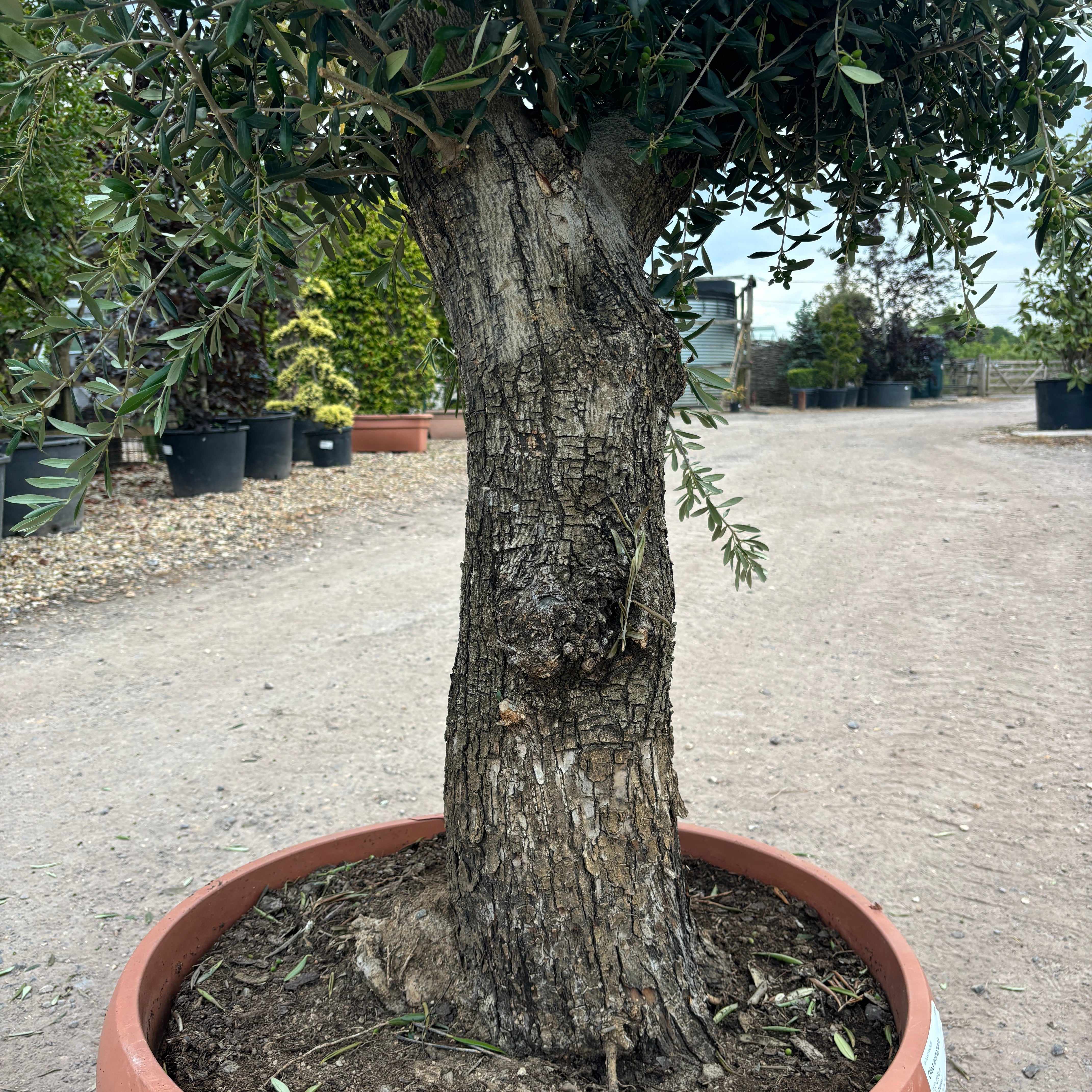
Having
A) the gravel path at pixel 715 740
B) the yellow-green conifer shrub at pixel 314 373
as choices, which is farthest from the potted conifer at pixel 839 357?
the gravel path at pixel 715 740

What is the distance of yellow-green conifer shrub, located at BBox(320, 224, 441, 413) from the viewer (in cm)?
1202

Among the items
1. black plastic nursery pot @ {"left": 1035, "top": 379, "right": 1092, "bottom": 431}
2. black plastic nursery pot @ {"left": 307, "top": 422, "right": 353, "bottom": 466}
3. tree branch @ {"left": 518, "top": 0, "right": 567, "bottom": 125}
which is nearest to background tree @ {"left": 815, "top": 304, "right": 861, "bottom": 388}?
black plastic nursery pot @ {"left": 1035, "top": 379, "right": 1092, "bottom": 431}

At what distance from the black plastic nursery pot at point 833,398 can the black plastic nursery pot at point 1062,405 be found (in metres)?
10.4

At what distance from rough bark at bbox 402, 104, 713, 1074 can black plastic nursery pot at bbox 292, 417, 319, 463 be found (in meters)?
10.1

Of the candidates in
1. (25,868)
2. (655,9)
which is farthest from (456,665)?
(25,868)

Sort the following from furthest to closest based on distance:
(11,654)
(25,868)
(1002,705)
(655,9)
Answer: (11,654) < (1002,705) < (25,868) < (655,9)

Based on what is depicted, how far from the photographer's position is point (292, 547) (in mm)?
6879

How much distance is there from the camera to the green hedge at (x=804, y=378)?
22.9 m

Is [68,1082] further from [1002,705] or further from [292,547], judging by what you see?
[292,547]

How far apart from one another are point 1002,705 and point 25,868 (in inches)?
143

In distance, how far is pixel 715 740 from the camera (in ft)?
11.7

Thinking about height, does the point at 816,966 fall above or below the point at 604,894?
below

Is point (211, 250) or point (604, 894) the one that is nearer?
point (604, 894)

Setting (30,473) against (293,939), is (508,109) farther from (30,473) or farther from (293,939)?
(30,473)
